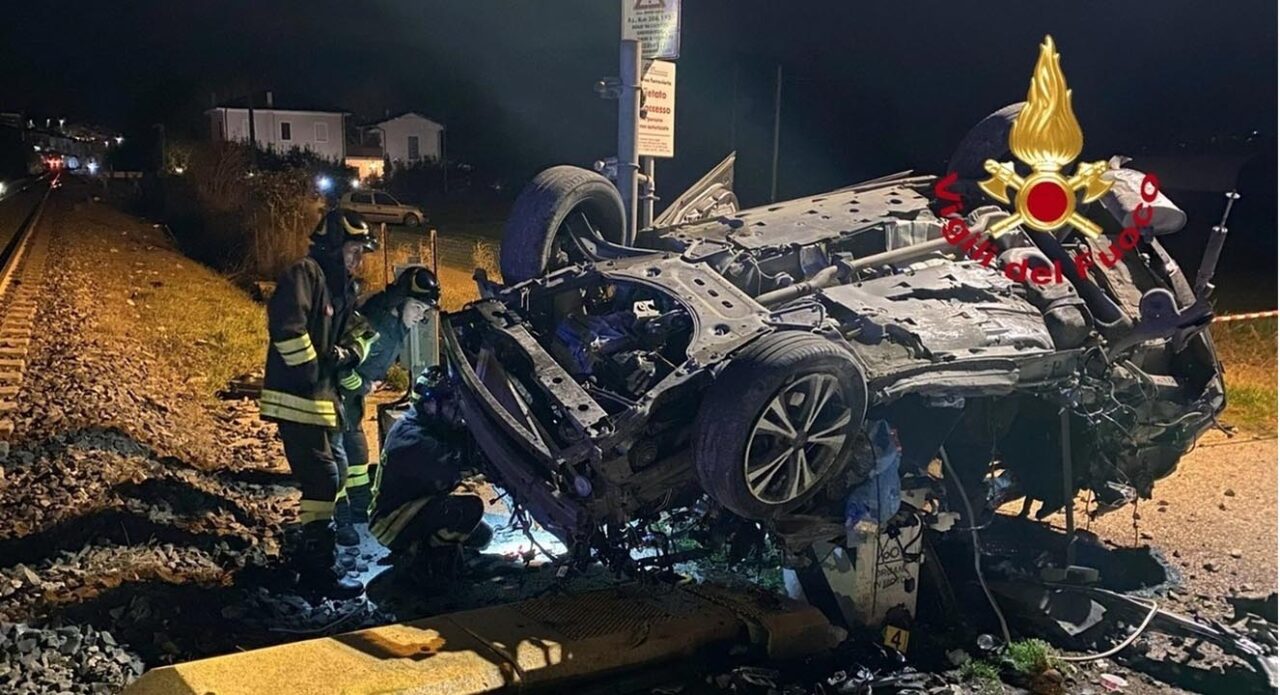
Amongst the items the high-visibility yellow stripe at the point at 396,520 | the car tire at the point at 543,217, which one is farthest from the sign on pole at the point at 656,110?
the high-visibility yellow stripe at the point at 396,520

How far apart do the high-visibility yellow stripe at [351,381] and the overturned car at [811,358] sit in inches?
27.0

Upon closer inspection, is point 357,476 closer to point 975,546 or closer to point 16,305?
point 975,546

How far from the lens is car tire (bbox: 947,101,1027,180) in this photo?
5.42m

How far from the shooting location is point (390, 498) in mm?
4645

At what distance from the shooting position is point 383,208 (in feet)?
48.9

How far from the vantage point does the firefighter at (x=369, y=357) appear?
504 centimetres

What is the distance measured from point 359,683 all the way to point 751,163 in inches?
466

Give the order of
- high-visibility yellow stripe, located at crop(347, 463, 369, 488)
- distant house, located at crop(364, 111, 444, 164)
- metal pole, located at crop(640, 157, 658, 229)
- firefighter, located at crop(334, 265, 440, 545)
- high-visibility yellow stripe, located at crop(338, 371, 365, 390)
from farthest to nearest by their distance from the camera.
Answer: distant house, located at crop(364, 111, 444, 164) → metal pole, located at crop(640, 157, 658, 229) → high-visibility yellow stripe, located at crop(347, 463, 369, 488) → firefighter, located at crop(334, 265, 440, 545) → high-visibility yellow stripe, located at crop(338, 371, 365, 390)

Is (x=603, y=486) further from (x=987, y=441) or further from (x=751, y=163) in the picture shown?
(x=751, y=163)

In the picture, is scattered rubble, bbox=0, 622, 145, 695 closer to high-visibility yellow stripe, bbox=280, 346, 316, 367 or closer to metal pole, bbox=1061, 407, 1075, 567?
high-visibility yellow stripe, bbox=280, 346, 316, 367

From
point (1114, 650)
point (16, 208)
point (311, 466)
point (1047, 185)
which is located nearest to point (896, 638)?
point (1114, 650)

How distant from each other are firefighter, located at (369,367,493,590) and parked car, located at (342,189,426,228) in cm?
939

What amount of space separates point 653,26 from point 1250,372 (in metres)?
6.94

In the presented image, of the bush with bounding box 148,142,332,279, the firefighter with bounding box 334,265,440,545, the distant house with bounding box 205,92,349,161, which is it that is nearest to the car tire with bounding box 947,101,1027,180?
the firefighter with bounding box 334,265,440,545
